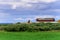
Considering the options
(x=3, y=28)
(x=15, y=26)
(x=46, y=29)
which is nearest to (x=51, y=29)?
(x=46, y=29)

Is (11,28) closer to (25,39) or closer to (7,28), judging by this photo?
(7,28)

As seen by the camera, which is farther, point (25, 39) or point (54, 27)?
point (54, 27)

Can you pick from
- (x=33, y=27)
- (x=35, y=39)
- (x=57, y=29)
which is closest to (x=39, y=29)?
(x=33, y=27)

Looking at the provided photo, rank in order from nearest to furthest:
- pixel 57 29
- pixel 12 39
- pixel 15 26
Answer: pixel 12 39 < pixel 15 26 < pixel 57 29

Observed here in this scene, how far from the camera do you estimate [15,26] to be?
69.1ft

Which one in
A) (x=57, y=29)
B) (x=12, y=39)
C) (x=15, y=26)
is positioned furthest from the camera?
(x=57, y=29)

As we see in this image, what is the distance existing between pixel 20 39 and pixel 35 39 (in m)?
1.14

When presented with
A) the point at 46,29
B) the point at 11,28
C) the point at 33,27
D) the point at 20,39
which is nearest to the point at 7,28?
the point at 11,28

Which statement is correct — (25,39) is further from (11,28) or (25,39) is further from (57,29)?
(57,29)

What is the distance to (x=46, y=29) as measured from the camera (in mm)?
→ 21750

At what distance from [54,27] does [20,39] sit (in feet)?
30.2

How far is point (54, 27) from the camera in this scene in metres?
22.5

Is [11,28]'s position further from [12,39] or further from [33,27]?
[12,39]

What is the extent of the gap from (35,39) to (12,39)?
174 cm
